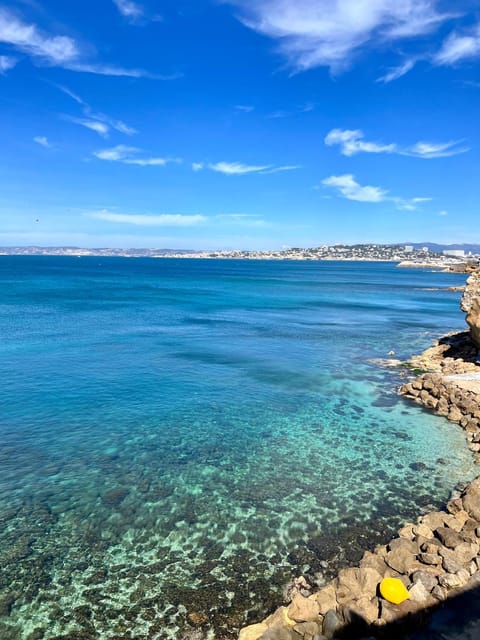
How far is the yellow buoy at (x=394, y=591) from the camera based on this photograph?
8674 millimetres

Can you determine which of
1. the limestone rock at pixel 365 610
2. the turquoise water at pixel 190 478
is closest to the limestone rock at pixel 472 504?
the turquoise water at pixel 190 478

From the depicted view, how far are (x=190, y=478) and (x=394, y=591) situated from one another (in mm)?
7760

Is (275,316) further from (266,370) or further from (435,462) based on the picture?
(435,462)

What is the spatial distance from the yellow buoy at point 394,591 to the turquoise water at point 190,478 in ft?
5.81

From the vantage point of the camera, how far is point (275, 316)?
55.2 metres

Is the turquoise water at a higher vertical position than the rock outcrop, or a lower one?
lower

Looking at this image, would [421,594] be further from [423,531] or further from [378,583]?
[423,531]

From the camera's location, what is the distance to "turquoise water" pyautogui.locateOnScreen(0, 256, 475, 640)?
959cm

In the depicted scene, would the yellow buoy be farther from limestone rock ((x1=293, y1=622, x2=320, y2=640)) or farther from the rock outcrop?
the rock outcrop

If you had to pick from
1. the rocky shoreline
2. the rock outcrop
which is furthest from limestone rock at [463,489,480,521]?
the rock outcrop

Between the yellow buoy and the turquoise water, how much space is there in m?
1.77

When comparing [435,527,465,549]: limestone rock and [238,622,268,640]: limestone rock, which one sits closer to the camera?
[238,622,268,640]: limestone rock

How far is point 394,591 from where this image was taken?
28.8ft

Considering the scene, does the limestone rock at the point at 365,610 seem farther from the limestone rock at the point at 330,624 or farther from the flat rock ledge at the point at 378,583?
the limestone rock at the point at 330,624
